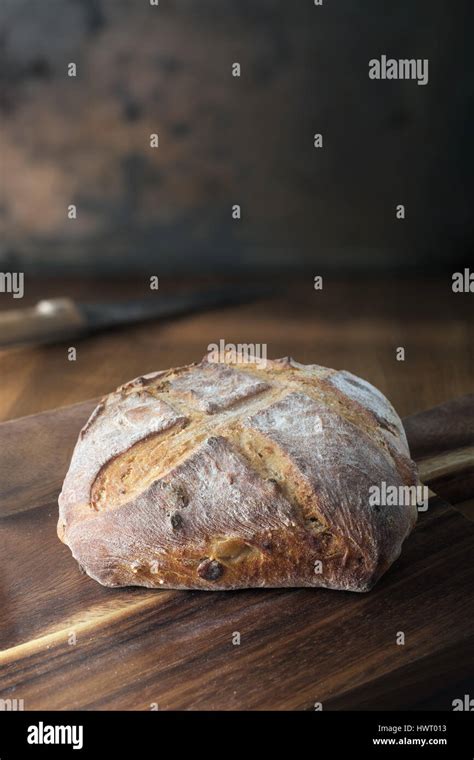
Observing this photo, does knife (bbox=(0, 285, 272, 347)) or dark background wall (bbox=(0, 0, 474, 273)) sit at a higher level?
dark background wall (bbox=(0, 0, 474, 273))

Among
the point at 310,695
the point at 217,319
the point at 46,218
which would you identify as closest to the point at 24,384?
the point at 217,319

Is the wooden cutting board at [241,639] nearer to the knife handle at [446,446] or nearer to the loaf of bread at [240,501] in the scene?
the loaf of bread at [240,501]

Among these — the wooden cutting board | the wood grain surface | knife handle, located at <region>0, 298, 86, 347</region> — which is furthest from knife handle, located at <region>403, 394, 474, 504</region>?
knife handle, located at <region>0, 298, 86, 347</region>

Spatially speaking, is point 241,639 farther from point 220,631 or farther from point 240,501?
point 240,501

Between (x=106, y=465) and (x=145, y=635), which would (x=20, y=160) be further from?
(x=145, y=635)

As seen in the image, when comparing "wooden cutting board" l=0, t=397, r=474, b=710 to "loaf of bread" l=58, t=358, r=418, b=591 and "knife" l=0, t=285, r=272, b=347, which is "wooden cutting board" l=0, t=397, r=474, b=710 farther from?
"knife" l=0, t=285, r=272, b=347

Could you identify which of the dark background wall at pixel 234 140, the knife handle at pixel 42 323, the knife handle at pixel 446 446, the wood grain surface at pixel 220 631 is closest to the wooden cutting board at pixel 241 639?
the wood grain surface at pixel 220 631
